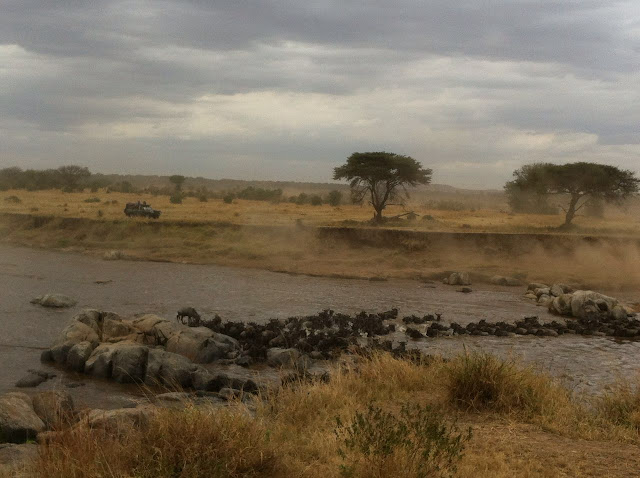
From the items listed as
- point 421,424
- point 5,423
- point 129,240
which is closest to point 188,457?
point 421,424

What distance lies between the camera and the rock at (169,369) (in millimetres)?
13906

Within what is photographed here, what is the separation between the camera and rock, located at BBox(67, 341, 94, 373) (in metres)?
14.9

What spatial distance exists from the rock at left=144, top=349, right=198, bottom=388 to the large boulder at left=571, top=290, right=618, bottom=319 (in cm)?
1586

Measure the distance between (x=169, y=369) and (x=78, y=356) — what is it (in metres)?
2.44

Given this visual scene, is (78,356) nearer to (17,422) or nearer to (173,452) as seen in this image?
(17,422)

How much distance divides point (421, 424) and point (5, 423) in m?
6.37

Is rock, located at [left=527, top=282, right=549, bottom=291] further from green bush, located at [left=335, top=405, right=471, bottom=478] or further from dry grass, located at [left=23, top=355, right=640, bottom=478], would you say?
green bush, located at [left=335, top=405, right=471, bottom=478]

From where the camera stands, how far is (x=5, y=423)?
9.81m

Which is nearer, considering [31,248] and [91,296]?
[91,296]

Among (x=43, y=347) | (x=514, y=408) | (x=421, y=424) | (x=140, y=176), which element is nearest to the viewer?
(x=421, y=424)

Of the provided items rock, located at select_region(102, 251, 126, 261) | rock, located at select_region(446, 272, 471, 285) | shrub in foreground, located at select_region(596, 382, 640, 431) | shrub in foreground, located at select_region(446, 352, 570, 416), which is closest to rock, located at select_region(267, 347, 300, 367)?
shrub in foreground, located at select_region(446, 352, 570, 416)

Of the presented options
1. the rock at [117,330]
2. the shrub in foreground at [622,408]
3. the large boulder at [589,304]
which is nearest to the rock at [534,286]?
the large boulder at [589,304]

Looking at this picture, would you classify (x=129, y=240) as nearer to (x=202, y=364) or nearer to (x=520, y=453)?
(x=202, y=364)

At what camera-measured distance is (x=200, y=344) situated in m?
16.4
